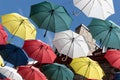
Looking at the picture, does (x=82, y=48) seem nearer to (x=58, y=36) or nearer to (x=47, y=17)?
(x=58, y=36)

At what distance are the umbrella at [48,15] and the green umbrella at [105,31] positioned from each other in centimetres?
150

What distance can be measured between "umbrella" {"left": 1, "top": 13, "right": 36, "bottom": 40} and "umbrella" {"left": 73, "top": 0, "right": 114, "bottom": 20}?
2.44 meters

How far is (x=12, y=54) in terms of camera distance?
17969 mm

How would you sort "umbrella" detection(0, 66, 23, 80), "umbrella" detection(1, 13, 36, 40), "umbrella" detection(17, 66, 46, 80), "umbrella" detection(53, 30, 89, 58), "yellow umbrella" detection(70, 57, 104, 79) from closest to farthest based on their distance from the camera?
"umbrella" detection(0, 66, 23, 80), "umbrella" detection(1, 13, 36, 40), "umbrella" detection(17, 66, 46, 80), "umbrella" detection(53, 30, 89, 58), "yellow umbrella" detection(70, 57, 104, 79)

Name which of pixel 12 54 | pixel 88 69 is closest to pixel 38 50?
pixel 12 54

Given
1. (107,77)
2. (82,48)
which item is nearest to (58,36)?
(82,48)

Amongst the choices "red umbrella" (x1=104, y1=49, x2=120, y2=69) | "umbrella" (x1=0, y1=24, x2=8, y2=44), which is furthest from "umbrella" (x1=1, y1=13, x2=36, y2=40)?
"red umbrella" (x1=104, y1=49, x2=120, y2=69)

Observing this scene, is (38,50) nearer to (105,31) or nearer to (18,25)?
(18,25)

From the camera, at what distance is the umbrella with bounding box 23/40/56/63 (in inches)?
697

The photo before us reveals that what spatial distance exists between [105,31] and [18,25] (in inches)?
148

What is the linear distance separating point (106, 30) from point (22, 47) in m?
3.92

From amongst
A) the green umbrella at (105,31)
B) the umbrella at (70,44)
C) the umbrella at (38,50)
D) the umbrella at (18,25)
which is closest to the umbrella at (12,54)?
the umbrella at (38,50)

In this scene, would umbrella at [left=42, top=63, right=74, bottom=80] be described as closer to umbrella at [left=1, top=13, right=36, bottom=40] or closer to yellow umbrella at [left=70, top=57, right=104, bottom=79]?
yellow umbrella at [left=70, top=57, right=104, bottom=79]

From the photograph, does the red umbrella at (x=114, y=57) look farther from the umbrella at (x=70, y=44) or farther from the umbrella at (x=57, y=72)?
the umbrella at (x=57, y=72)
